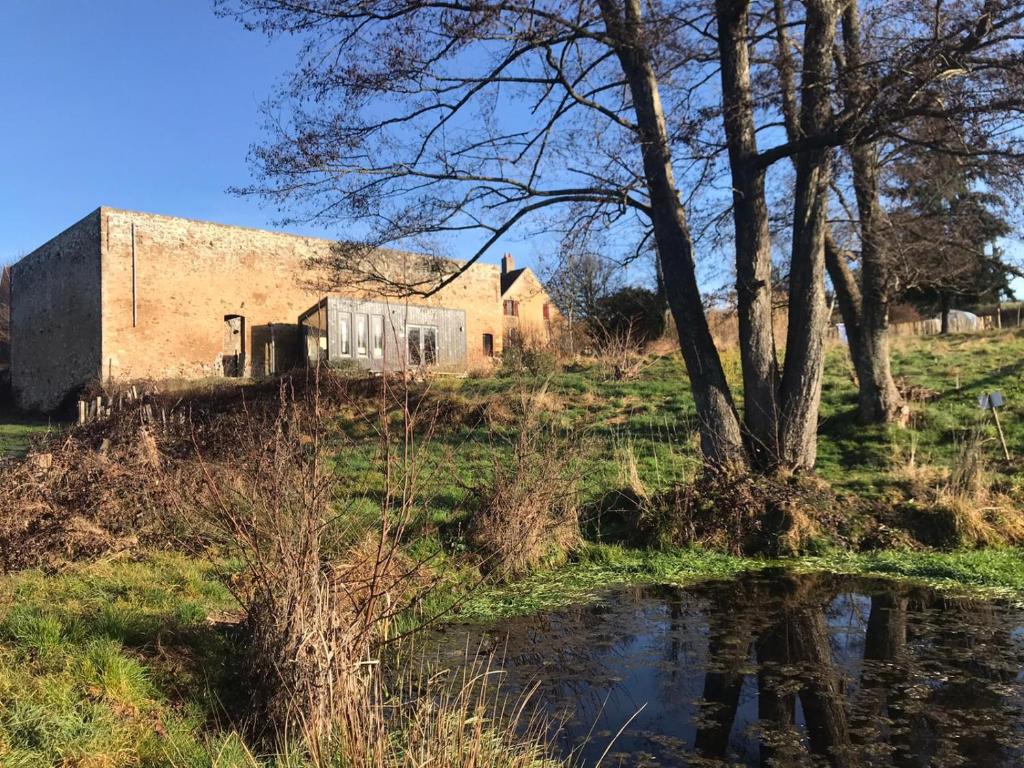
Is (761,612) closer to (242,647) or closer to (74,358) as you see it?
(242,647)

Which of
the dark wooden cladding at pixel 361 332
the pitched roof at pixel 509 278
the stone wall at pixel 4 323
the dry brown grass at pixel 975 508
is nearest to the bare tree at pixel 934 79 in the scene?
the dry brown grass at pixel 975 508

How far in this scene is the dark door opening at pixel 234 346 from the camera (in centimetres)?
2816

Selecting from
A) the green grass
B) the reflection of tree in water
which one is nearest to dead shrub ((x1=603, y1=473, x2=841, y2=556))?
the reflection of tree in water

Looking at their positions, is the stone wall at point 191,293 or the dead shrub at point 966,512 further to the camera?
the stone wall at point 191,293

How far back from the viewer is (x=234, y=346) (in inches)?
1133

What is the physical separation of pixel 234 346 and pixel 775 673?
26.7 m

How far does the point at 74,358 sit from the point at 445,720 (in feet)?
92.6

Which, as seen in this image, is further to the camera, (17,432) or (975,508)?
(17,432)

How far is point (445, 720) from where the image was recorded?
3.40m

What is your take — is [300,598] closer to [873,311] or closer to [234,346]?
[873,311]

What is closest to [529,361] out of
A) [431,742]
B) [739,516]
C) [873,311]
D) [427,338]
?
[427,338]

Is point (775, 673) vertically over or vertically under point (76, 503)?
under

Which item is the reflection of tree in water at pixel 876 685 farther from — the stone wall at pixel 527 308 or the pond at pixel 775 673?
the stone wall at pixel 527 308

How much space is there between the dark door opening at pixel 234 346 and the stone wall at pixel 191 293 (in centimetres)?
13
